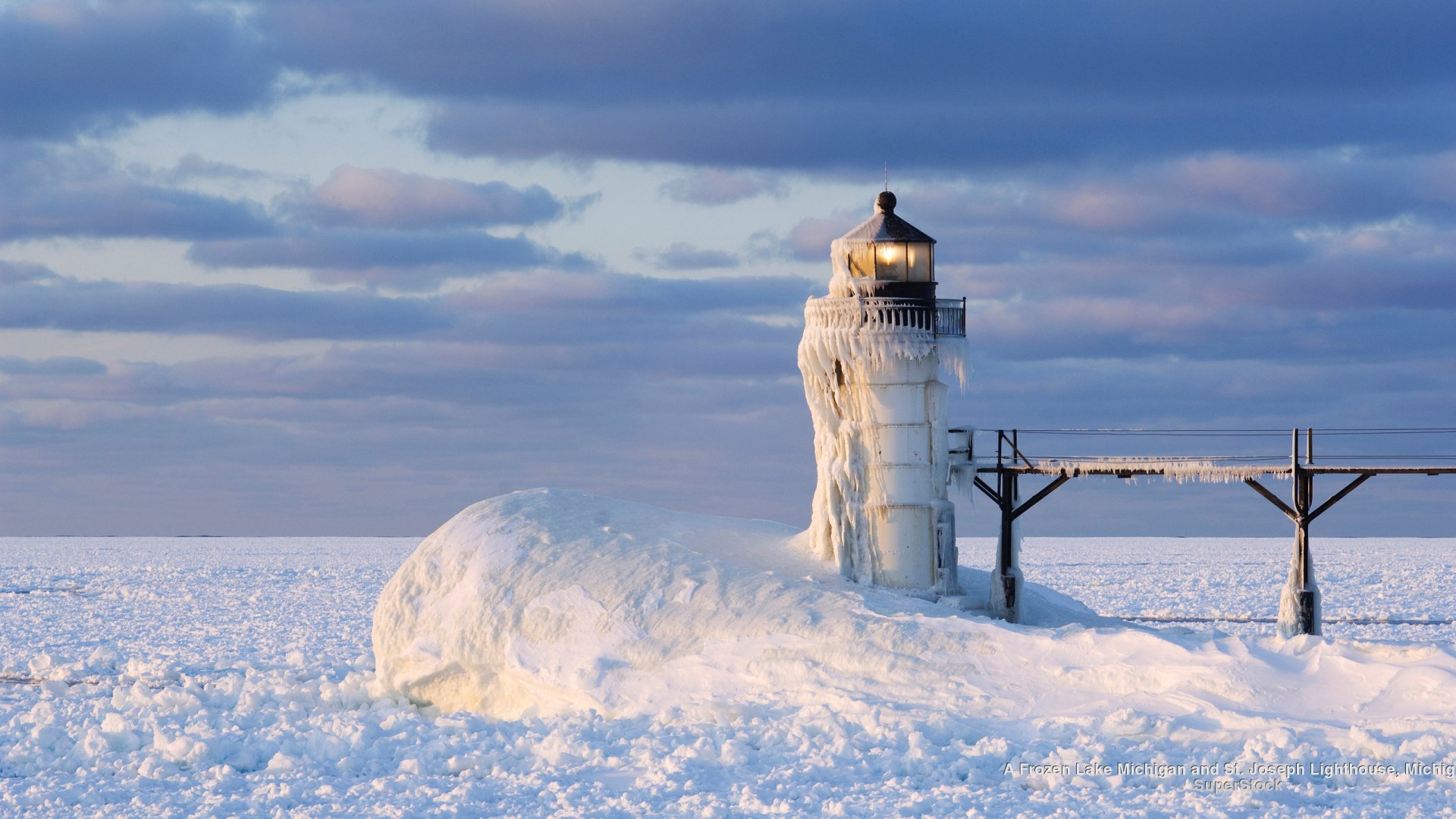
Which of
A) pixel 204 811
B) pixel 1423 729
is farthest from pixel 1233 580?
pixel 204 811

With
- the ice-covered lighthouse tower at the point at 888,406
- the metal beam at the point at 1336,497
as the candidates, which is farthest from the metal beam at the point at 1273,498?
the ice-covered lighthouse tower at the point at 888,406

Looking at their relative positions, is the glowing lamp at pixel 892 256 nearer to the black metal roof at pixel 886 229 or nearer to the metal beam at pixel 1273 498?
the black metal roof at pixel 886 229

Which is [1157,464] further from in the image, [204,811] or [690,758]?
[204,811]

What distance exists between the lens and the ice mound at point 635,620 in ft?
73.9

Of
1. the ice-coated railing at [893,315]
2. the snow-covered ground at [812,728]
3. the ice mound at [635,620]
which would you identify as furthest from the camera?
the ice-coated railing at [893,315]

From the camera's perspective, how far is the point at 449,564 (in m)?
25.7

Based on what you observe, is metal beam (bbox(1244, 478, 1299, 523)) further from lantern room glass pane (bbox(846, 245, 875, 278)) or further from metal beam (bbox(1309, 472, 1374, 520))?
lantern room glass pane (bbox(846, 245, 875, 278))

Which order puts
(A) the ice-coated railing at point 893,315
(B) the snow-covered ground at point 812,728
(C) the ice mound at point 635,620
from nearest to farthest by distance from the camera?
(B) the snow-covered ground at point 812,728 → (C) the ice mound at point 635,620 → (A) the ice-coated railing at point 893,315

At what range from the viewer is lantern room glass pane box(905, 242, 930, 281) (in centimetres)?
2536

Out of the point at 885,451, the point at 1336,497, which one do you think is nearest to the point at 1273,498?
the point at 1336,497

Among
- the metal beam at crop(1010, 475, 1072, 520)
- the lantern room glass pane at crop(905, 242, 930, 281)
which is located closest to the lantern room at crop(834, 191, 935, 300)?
the lantern room glass pane at crop(905, 242, 930, 281)

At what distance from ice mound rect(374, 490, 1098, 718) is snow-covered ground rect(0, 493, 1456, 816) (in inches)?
2.7

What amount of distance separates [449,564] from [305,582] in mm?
38608

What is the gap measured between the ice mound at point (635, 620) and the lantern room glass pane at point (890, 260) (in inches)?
204
